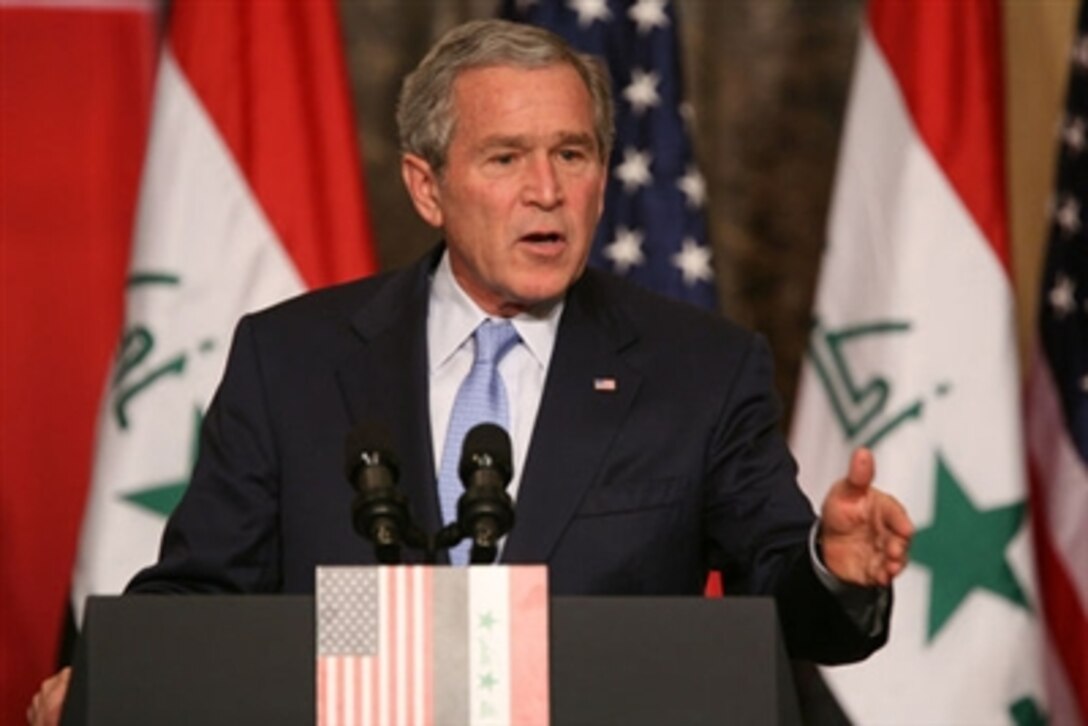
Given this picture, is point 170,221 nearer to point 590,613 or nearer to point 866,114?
point 866,114

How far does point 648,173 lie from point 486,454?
Result: 7.31 ft

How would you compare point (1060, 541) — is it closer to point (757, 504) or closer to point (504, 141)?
point (757, 504)

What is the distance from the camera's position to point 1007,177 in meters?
4.41

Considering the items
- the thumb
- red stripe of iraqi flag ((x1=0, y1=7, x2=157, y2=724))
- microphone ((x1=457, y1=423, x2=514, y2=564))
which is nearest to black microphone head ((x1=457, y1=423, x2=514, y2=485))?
microphone ((x1=457, y1=423, x2=514, y2=564))

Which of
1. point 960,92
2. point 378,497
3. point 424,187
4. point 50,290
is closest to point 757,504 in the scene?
point 424,187

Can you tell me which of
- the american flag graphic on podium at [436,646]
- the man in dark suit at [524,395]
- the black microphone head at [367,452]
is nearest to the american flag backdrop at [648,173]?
the man in dark suit at [524,395]

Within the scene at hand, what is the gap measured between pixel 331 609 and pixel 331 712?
100mm

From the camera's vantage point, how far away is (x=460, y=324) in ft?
9.78

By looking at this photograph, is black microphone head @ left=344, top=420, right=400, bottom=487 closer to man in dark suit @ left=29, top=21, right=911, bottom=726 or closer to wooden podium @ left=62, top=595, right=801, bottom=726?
wooden podium @ left=62, top=595, right=801, bottom=726

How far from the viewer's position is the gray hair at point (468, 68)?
285 cm

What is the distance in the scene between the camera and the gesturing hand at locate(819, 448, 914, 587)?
2215 millimetres

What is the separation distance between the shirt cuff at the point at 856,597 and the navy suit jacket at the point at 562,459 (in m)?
0.15

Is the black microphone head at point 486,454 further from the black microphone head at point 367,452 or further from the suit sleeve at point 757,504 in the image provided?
the suit sleeve at point 757,504

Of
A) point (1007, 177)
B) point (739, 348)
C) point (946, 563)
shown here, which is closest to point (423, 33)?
point (1007, 177)
